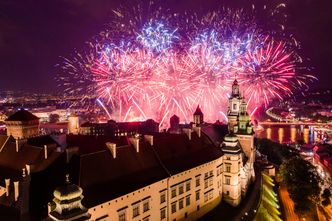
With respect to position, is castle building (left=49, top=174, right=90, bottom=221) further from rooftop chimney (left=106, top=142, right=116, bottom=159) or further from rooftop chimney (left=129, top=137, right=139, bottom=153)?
rooftop chimney (left=129, top=137, right=139, bottom=153)

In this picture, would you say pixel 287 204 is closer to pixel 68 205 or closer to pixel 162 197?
pixel 162 197

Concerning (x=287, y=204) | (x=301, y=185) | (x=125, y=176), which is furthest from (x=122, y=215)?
(x=287, y=204)

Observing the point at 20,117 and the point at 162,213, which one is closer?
the point at 162,213

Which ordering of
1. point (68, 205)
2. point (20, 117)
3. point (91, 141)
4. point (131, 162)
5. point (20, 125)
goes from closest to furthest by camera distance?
1. point (68, 205)
2. point (131, 162)
3. point (91, 141)
4. point (20, 125)
5. point (20, 117)

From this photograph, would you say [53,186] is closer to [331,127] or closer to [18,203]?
[18,203]

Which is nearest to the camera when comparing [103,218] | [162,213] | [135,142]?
[103,218]

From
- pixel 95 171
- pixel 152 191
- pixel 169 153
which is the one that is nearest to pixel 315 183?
pixel 169 153

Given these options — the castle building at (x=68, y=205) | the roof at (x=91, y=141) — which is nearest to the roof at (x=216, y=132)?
the roof at (x=91, y=141)
